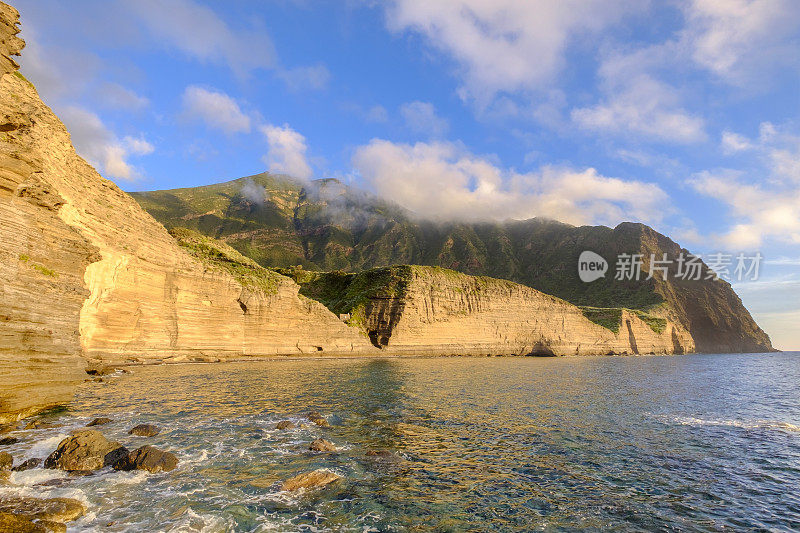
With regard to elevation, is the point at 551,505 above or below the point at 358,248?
below

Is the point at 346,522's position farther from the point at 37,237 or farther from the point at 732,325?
the point at 732,325

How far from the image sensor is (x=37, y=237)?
1631 centimetres

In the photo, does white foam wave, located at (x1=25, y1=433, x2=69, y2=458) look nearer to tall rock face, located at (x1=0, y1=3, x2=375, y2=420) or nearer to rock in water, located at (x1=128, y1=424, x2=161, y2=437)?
rock in water, located at (x1=128, y1=424, x2=161, y2=437)

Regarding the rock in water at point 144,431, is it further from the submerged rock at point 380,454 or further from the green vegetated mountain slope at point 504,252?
the green vegetated mountain slope at point 504,252

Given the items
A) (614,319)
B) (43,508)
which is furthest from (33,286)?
(614,319)

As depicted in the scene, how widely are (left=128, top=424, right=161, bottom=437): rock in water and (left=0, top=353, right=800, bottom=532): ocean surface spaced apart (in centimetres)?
49

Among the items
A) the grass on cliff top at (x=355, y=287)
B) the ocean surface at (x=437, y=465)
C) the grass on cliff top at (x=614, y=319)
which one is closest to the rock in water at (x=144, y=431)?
the ocean surface at (x=437, y=465)

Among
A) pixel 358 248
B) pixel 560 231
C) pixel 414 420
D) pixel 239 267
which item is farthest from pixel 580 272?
pixel 414 420

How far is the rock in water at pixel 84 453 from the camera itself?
10.0m

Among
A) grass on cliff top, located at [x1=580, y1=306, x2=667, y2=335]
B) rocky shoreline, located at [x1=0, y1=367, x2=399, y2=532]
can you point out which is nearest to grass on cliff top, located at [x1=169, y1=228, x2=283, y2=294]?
rocky shoreline, located at [x1=0, y1=367, x2=399, y2=532]

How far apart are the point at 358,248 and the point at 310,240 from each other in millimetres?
23561

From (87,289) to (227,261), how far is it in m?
34.9

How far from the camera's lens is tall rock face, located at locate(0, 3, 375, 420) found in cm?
1513

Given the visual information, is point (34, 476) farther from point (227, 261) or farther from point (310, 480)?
point (227, 261)
